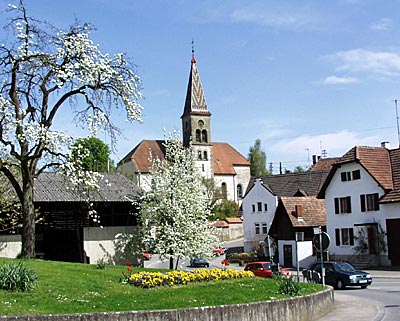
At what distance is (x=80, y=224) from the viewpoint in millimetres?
38625

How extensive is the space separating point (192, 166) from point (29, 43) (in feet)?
63.4

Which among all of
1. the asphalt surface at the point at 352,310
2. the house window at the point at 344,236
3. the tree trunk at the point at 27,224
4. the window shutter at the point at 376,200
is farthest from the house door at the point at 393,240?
the tree trunk at the point at 27,224

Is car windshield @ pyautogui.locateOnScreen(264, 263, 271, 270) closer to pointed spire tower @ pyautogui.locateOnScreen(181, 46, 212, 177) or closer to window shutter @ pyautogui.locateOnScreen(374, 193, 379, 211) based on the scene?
window shutter @ pyautogui.locateOnScreen(374, 193, 379, 211)

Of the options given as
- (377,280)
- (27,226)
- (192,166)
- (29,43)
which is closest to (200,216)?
(192,166)

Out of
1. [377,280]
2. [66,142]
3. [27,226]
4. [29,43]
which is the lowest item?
[377,280]

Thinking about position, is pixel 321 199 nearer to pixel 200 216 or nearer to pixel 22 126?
pixel 200 216

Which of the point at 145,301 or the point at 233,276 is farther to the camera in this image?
the point at 233,276

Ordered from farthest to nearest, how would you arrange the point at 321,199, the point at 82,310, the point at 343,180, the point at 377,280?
the point at 321,199 < the point at 343,180 < the point at 377,280 < the point at 82,310

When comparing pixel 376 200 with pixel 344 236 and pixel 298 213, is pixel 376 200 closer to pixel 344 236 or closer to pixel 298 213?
pixel 344 236

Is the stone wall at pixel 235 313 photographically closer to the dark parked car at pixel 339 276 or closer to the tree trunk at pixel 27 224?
the dark parked car at pixel 339 276

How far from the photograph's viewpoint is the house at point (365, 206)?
45.6 metres

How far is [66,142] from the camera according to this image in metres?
25.4

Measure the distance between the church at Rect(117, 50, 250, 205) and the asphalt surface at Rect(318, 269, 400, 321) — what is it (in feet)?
260

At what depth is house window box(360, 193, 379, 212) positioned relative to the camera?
47494mm
